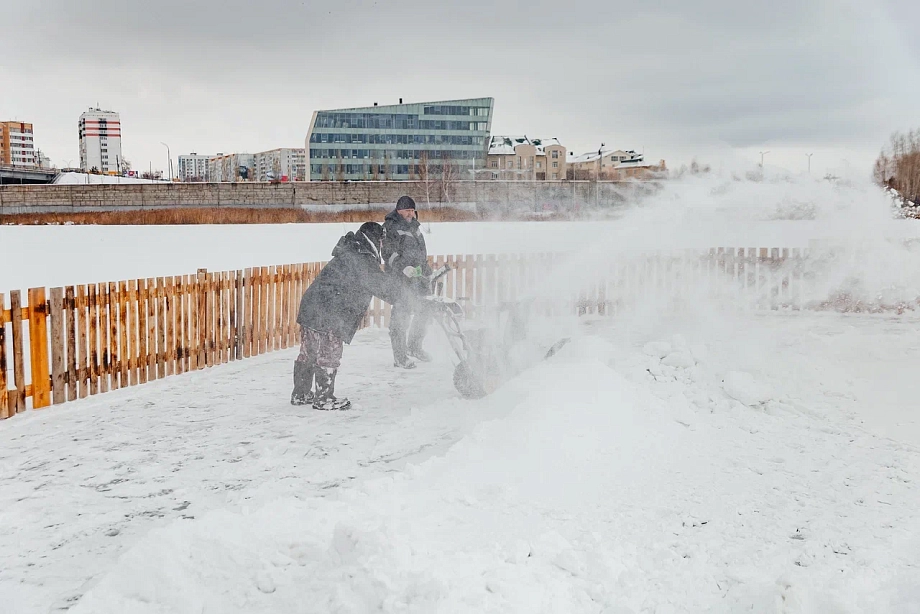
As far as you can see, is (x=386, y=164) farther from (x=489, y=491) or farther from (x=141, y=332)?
(x=489, y=491)

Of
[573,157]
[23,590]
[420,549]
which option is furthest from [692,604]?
[573,157]

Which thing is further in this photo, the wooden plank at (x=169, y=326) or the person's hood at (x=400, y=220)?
the person's hood at (x=400, y=220)

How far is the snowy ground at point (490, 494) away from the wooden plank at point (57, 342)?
11.3 inches

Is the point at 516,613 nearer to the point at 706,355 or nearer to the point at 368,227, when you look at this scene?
the point at 368,227

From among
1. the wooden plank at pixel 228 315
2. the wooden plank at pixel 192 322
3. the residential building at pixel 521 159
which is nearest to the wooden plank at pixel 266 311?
the wooden plank at pixel 228 315

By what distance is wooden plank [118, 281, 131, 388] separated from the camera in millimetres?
7949

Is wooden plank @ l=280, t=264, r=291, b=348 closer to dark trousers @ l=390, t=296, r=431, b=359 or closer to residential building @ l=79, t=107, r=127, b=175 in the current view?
dark trousers @ l=390, t=296, r=431, b=359

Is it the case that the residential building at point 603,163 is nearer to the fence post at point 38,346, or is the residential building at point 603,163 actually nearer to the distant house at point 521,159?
the distant house at point 521,159

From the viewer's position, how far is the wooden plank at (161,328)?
8.48 meters

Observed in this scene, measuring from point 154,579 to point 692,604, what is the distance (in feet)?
8.73

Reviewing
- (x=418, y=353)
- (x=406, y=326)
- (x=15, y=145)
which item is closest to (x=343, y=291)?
(x=406, y=326)

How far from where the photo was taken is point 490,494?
15.4 feet

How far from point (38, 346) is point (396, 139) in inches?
3683

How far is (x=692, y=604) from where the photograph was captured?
3559 millimetres
